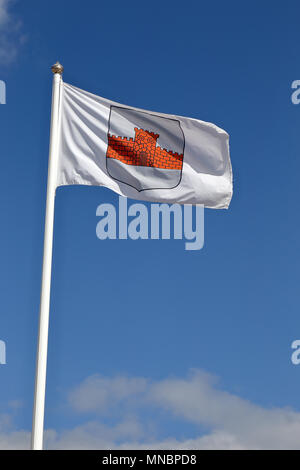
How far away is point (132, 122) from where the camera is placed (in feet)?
69.9

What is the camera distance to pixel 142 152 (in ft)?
69.7

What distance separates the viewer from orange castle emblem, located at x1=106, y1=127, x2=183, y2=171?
2078cm

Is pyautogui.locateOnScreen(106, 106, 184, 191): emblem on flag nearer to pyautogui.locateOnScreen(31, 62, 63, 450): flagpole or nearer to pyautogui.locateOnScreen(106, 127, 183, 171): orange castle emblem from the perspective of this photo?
pyautogui.locateOnScreen(106, 127, 183, 171): orange castle emblem

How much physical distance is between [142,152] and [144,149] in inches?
5.6

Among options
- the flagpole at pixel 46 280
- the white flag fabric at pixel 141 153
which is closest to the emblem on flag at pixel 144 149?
the white flag fabric at pixel 141 153

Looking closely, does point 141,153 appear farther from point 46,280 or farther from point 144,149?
point 46,280

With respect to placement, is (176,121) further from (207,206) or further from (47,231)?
(47,231)

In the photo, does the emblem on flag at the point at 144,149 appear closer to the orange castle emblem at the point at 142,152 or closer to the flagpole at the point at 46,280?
the orange castle emblem at the point at 142,152

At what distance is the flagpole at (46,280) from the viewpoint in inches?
655

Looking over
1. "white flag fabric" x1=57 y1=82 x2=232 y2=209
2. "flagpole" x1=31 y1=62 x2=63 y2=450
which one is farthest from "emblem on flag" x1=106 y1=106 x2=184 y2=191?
"flagpole" x1=31 y1=62 x2=63 y2=450

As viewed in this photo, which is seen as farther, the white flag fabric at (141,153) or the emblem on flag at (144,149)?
the emblem on flag at (144,149)

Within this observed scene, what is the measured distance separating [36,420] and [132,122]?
A: 8.71m

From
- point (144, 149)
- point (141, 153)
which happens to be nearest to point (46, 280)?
point (141, 153)
